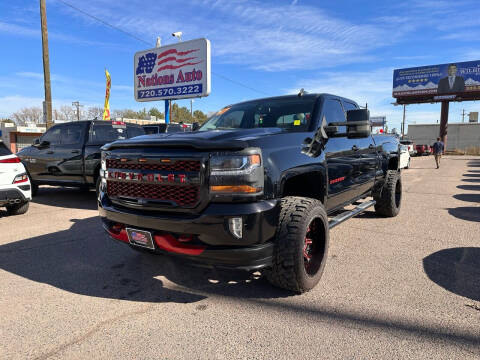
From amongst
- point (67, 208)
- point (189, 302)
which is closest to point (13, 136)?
point (67, 208)

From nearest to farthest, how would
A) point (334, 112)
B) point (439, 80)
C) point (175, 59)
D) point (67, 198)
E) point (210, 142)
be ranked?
1. point (210, 142)
2. point (334, 112)
3. point (67, 198)
4. point (175, 59)
5. point (439, 80)

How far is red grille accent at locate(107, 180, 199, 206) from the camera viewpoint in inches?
97.7

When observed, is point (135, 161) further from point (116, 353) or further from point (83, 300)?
point (116, 353)

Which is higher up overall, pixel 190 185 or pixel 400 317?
pixel 190 185

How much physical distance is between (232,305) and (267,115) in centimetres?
218

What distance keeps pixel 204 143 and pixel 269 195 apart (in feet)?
2.03

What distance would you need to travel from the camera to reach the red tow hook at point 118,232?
2.87 meters

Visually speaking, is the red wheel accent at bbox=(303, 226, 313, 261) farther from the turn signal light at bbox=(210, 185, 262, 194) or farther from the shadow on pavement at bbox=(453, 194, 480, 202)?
the shadow on pavement at bbox=(453, 194, 480, 202)

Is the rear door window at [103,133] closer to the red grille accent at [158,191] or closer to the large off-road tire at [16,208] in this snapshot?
the large off-road tire at [16,208]

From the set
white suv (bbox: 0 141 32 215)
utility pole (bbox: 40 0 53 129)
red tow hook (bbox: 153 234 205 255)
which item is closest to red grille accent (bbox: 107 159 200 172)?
red tow hook (bbox: 153 234 205 255)

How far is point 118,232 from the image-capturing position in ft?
9.71

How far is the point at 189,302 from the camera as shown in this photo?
9.14ft

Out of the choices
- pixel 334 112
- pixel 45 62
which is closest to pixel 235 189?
pixel 334 112

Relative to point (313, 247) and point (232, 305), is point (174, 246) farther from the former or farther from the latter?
Result: point (313, 247)
